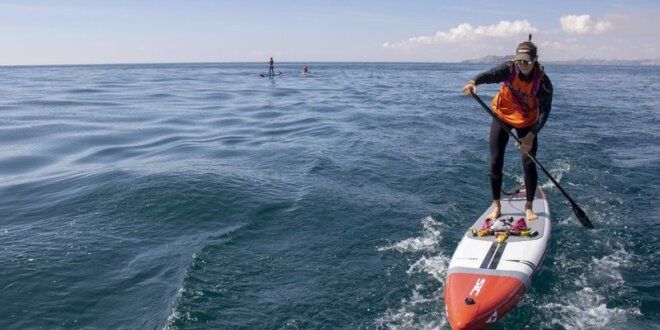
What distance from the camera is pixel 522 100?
816 centimetres

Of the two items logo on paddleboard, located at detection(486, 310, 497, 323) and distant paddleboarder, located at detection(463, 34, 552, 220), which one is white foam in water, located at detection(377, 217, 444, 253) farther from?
logo on paddleboard, located at detection(486, 310, 497, 323)

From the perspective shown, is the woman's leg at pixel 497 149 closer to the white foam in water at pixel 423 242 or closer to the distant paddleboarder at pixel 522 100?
the distant paddleboarder at pixel 522 100

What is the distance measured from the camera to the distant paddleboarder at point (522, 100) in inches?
305

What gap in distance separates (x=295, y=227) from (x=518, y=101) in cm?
542

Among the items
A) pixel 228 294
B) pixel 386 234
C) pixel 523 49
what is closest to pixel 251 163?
pixel 386 234

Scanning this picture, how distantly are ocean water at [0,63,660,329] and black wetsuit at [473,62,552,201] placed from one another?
1.62 m

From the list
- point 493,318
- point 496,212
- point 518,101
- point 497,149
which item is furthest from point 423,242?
point 493,318

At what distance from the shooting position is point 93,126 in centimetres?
2427

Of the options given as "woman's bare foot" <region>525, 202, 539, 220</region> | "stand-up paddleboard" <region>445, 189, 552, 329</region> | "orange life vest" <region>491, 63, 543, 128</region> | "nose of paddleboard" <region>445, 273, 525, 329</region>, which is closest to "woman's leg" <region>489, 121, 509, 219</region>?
"orange life vest" <region>491, 63, 543, 128</region>

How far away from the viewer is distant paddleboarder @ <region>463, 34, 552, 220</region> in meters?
7.75

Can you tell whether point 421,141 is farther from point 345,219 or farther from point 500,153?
point 500,153

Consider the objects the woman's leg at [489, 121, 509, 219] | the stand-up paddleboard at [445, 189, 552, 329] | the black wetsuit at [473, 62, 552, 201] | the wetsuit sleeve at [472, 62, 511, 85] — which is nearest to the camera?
the stand-up paddleboard at [445, 189, 552, 329]

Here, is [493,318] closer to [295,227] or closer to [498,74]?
[498,74]

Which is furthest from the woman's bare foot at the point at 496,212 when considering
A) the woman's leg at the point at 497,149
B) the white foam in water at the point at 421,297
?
the white foam in water at the point at 421,297
